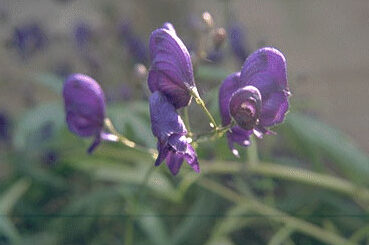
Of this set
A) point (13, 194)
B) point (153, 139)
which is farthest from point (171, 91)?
point (13, 194)

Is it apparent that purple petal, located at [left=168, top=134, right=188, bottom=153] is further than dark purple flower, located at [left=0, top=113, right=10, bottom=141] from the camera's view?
No

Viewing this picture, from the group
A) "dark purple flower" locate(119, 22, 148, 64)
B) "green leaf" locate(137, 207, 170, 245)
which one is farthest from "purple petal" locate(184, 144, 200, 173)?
"dark purple flower" locate(119, 22, 148, 64)

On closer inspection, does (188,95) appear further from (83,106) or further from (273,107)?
(83,106)

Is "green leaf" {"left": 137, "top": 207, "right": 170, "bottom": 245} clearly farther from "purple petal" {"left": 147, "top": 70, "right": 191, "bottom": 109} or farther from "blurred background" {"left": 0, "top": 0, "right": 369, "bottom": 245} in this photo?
"purple petal" {"left": 147, "top": 70, "right": 191, "bottom": 109}

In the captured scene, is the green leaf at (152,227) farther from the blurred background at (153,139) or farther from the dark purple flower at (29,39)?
the dark purple flower at (29,39)

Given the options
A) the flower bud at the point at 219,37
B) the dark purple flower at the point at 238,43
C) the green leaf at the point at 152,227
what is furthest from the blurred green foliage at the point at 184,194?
the flower bud at the point at 219,37

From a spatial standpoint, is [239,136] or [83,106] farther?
[83,106]
